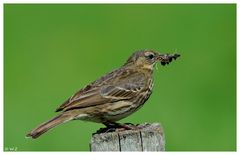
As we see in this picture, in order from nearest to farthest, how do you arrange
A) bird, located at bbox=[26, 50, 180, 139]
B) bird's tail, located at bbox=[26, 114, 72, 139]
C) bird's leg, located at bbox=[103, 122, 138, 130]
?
bird's leg, located at bbox=[103, 122, 138, 130]
bird's tail, located at bbox=[26, 114, 72, 139]
bird, located at bbox=[26, 50, 180, 139]

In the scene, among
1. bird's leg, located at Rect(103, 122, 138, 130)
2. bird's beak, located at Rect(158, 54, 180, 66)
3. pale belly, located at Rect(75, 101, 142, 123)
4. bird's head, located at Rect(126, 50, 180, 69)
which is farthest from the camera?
bird's beak, located at Rect(158, 54, 180, 66)

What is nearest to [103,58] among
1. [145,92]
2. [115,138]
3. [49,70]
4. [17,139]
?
[49,70]

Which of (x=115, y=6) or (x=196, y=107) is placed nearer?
(x=196, y=107)

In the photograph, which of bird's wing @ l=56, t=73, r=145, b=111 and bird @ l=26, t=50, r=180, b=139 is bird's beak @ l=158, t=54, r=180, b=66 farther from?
bird's wing @ l=56, t=73, r=145, b=111

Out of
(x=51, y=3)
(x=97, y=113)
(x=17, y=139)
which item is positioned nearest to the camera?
(x=97, y=113)

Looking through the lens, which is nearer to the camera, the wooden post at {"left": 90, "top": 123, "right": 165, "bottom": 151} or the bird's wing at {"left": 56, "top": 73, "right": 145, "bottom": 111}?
the wooden post at {"left": 90, "top": 123, "right": 165, "bottom": 151}

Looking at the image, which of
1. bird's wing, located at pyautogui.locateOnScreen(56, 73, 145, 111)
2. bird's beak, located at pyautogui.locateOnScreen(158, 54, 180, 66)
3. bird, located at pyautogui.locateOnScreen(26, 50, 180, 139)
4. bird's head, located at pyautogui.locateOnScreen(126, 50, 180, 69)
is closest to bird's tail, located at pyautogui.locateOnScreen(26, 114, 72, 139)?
bird, located at pyautogui.locateOnScreen(26, 50, 180, 139)

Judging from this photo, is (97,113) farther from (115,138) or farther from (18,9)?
(18,9)
